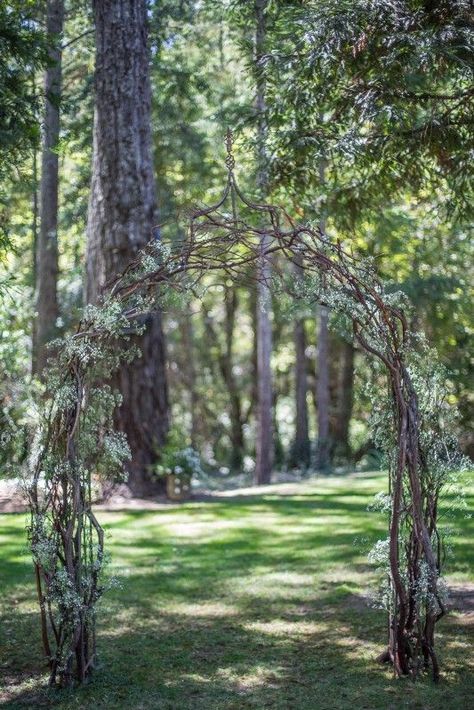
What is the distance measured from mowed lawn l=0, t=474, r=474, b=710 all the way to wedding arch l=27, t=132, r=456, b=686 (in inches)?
8.9

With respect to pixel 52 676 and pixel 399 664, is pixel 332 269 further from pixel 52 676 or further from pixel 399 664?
pixel 52 676

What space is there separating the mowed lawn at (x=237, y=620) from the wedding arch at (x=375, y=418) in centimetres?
23

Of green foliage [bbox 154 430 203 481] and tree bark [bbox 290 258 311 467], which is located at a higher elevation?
tree bark [bbox 290 258 311 467]

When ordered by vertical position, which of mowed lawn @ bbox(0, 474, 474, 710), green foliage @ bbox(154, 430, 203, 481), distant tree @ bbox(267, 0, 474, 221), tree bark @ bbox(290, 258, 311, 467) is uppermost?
distant tree @ bbox(267, 0, 474, 221)

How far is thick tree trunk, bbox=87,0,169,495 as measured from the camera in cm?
1002

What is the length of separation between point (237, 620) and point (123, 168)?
6008 millimetres

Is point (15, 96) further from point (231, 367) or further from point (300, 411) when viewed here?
point (231, 367)

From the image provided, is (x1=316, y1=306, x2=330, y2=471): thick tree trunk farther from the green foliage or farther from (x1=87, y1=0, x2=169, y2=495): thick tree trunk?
(x1=87, y1=0, x2=169, y2=495): thick tree trunk

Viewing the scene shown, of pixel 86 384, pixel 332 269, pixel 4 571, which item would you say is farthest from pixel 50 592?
pixel 4 571

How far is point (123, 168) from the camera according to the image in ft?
33.6

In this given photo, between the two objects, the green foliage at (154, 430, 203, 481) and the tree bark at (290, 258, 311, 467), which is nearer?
the green foliage at (154, 430, 203, 481)

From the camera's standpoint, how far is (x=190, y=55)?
50.6 feet

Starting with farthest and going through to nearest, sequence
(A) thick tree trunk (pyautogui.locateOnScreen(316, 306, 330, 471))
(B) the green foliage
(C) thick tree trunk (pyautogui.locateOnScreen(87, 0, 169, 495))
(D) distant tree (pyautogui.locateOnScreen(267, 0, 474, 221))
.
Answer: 1. (A) thick tree trunk (pyautogui.locateOnScreen(316, 306, 330, 471))
2. (B) the green foliage
3. (C) thick tree trunk (pyautogui.locateOnScreen(87, 0, 169, 495))
4. (D) distant tree (pyautogui.locateOnScreen(267, 0, 474, 221))

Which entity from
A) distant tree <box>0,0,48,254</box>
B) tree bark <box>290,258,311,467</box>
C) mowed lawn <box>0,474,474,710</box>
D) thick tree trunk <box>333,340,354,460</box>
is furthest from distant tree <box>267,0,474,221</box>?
thick tree trunk <box>333,340,354,460</box>
